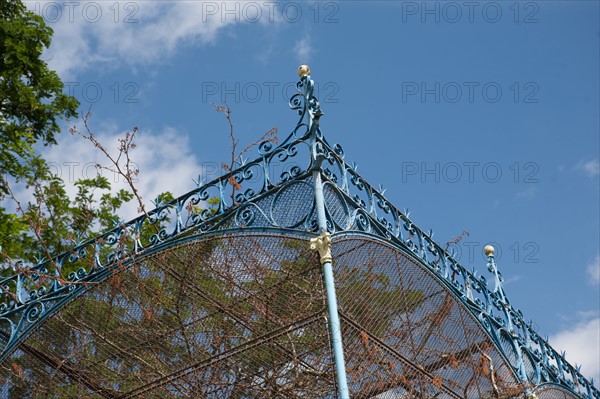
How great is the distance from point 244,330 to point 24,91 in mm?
8416

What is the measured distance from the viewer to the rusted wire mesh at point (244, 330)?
644 centimetres

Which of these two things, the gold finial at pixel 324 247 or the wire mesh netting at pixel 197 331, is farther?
the wire mesh netting at pixel 197 331

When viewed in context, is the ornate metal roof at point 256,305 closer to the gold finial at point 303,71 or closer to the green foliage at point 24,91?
the gold finial at point 303,71

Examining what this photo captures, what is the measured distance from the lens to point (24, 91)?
46.0ft

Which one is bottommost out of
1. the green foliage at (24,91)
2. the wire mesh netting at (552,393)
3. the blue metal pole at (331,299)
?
the blue metal pole at (331,299)

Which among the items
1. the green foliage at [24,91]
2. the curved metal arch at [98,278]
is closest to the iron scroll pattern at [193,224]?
the curved metal arch at [98,278]

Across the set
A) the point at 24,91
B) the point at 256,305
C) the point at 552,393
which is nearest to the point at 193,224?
the point at 256,305

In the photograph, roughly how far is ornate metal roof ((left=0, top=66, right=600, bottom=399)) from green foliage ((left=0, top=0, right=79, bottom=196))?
6932 millimetres

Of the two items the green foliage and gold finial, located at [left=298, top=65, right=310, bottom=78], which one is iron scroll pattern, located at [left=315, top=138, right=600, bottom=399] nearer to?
gold finial, located at [left=298, top=65, right=310, bottom=78]

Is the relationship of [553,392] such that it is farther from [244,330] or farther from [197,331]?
[197,331]

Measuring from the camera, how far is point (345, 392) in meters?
5.66

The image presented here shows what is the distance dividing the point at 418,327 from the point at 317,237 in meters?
1.38

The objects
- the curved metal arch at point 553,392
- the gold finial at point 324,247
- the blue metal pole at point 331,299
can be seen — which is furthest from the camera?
the curved metal arch at point 553,392

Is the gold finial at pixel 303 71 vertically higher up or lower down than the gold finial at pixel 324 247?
higher up
